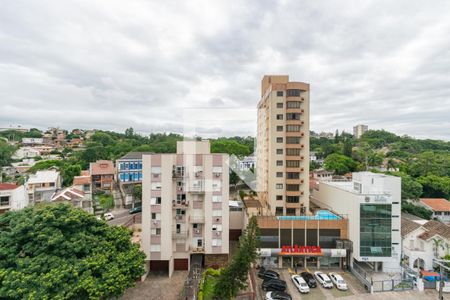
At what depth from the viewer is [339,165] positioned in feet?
153


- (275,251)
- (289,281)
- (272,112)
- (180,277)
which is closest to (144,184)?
(180,277)

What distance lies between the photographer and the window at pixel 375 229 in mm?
16906

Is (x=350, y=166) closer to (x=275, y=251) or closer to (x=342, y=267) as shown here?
(x=342, y=267)

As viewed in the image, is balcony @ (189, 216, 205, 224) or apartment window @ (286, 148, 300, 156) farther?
apartment window @ (286, 148, 300, 156)

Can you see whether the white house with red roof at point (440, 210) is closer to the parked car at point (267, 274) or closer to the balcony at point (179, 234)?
the parked car at point (267, 274)

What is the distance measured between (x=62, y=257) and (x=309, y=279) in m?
15.4

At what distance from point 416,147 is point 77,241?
318 ft

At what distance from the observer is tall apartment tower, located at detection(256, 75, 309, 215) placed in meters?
24.5

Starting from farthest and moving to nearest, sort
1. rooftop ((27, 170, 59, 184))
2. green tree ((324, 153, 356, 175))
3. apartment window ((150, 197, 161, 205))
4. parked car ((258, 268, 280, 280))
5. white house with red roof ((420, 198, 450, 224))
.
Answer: green tree ((324, 153, 356, 175)) < rooftop ((27, 170, 59, 184)) < white house with red roof ((420, 198, 450, 224)) < apartment window ((150, 197, 161, 205)) < parked car ((258, 268, 280, 280))

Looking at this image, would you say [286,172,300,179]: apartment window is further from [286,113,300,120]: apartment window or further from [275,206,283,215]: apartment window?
[286,113,300,120]: apartment window

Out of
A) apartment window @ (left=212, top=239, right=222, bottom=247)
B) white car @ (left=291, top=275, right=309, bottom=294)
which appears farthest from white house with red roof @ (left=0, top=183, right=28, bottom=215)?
white car @ (left=291, top=275, right=309, bottom=294)

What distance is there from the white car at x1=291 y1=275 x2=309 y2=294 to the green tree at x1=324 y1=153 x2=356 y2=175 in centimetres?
3684

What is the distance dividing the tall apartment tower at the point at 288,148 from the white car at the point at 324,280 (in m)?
8.75

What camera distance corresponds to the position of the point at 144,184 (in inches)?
642
